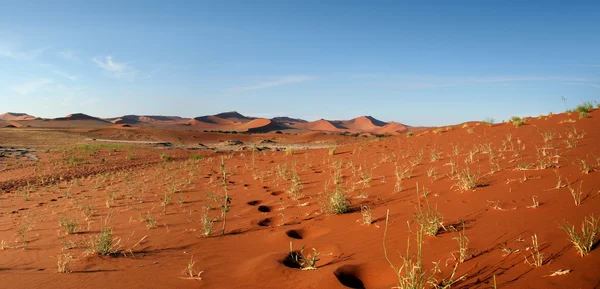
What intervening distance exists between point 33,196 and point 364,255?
9032 millimetres

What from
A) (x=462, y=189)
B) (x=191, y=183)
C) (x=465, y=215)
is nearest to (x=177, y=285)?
(x=465, y=215)

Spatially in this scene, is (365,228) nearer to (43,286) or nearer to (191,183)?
(43,286)

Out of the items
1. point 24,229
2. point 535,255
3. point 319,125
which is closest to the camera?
point 535,255

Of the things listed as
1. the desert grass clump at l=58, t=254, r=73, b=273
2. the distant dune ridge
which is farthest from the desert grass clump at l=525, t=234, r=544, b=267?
the distant dune ridge

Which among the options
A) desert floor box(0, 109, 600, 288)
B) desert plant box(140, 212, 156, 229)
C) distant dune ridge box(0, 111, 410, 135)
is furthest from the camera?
distant dune ridge box(0, 111, 410, 135)

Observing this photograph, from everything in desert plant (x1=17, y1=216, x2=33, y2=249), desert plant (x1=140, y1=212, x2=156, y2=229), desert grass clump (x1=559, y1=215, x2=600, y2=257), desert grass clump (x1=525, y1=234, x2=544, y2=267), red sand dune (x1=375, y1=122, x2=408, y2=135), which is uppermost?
red sand dune (x1=375, y1=122, x2=408, y2=135)

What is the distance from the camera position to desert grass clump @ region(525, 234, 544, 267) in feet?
7.09

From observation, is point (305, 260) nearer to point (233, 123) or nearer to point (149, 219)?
point (149, 219)

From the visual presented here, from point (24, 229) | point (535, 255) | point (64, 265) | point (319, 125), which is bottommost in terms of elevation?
point (24, 229)

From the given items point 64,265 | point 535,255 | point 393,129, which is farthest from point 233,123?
point 535,255

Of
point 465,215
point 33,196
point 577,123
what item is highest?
point 577,123

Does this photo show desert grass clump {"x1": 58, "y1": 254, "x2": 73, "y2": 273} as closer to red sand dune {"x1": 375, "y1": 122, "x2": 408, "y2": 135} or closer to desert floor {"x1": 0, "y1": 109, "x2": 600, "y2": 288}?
desert floor {"x1": 0, "y1": 109, "x2": 600, "y2": 288}

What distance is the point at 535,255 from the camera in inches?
90.0

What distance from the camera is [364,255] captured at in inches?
114
